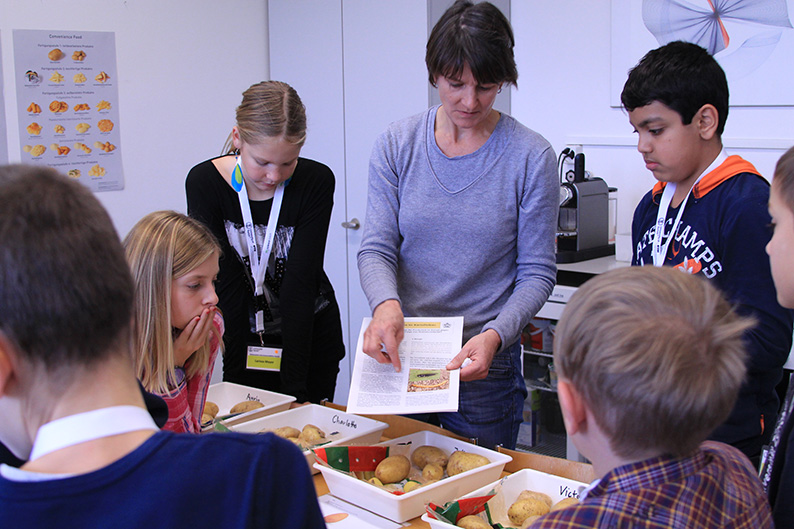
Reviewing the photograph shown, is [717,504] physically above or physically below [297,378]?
above

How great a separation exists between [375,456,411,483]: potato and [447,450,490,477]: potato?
9cm

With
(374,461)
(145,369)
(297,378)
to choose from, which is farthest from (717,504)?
(297,378)

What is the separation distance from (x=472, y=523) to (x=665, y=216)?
80cm

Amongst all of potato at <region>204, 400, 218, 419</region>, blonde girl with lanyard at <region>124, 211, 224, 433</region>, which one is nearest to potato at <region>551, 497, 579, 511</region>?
blonde girl with lanyard at <region>124, 211, 224, 433</region>

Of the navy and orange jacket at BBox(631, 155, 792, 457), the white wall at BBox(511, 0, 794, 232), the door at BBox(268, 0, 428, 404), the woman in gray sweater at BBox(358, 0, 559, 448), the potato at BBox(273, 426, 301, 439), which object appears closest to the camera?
the navy and orange jacket at BBox(631, 155, 792, 457)

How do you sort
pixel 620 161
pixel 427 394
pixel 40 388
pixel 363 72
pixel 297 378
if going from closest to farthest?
pixel 40 388
pixel 427 394
pixel 297 378
pixel 620 161
pixel 363 72

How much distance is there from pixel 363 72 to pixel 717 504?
3011 millimetres

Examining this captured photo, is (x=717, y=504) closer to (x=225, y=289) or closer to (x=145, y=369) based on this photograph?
(x=145, y=369)

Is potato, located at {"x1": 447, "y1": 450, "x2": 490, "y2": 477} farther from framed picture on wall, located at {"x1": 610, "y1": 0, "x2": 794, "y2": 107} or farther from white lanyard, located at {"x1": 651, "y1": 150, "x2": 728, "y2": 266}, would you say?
framed picture on wall, located at {"x1": 610, "y1": 0, "x2": 794, "y2": 107}

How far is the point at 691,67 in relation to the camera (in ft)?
5.22

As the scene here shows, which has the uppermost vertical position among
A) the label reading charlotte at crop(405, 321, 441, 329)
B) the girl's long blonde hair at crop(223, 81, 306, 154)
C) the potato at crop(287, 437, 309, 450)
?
the girl's long blonde hair at crop(223, 81, 306, 154)

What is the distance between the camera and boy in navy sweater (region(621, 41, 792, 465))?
4.60 ft

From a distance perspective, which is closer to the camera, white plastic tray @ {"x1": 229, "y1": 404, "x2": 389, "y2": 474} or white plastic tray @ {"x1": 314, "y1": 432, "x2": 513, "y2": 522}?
white plastic tray @ {"x1": 314, "y1": 432, "x2": 513, "y2": 522}

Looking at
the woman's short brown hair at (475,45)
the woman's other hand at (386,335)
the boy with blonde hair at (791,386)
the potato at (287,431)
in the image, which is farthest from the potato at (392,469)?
the woman's short brown hair at (475,45)
